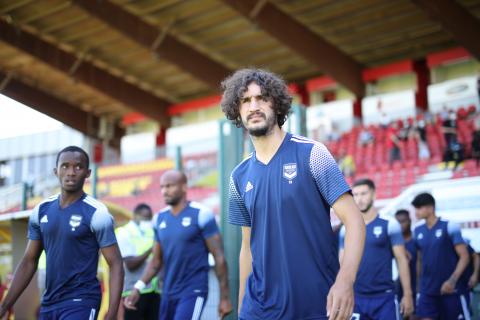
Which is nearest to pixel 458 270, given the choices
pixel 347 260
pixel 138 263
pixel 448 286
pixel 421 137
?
pixel 448 286

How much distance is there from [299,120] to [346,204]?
177 inches

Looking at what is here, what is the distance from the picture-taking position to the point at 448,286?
23.7ft

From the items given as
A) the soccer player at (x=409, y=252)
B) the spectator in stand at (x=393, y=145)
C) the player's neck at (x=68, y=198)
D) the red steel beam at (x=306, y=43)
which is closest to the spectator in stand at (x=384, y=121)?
the spectator in stand at (x=393, y=145)

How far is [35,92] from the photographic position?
96.3 feet

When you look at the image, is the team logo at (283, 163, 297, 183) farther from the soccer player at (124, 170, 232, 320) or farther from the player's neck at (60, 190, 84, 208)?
the soccer player at (124, 170, 232, 320)

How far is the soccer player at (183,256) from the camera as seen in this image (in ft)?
19.7

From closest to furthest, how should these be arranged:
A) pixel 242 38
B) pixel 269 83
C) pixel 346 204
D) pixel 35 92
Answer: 1. pixel 346 204
2. pixel 269 83
3. pixel 242 38
4. pixel 35 92

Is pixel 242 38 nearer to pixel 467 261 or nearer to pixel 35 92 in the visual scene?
pixel 35 92

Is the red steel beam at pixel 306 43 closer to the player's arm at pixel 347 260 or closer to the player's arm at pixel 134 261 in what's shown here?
the player's arm at pixel 134 261

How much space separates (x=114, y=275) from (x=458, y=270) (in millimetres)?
4598

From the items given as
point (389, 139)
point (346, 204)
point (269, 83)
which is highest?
point (389, 139)

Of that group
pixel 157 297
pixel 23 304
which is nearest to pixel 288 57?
pixel 23 304

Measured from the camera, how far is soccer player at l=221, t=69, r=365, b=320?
302cm

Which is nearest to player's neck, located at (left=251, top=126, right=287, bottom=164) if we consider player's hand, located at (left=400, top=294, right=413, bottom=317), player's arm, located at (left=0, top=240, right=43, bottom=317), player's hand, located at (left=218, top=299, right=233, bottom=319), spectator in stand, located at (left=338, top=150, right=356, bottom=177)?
player's arm, located at (left=0, top=240, right=43, bottom=317)
